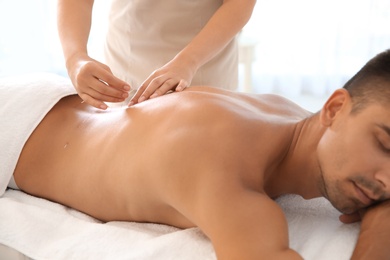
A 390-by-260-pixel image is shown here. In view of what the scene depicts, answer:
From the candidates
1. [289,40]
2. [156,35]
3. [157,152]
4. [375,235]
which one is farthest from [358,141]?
[289,40]

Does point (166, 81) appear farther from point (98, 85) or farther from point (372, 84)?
point (372, 84)

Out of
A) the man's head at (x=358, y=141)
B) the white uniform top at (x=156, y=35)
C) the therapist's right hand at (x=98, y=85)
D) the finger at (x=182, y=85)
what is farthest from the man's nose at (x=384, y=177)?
the white uniform top at (x=156, y=35)

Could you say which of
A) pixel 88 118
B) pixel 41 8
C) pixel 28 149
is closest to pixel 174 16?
pixel 88 118

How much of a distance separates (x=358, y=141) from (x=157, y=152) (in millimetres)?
461

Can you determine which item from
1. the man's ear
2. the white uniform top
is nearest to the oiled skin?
the man's ear

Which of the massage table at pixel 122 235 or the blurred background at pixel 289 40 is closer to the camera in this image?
the massage table at pixel 122 235

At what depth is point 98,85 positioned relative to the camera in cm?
153

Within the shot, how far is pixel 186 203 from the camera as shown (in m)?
1.23

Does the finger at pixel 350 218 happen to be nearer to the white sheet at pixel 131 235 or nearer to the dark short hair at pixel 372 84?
the white sheet at pixel 131 235

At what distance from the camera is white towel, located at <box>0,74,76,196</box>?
1638 millimetres

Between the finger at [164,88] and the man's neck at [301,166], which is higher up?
the finger at [164,88]

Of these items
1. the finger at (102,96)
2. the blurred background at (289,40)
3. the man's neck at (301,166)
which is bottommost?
the blurred background at (289,40)

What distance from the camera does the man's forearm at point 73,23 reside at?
176cm

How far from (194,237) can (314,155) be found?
37 centimetres
